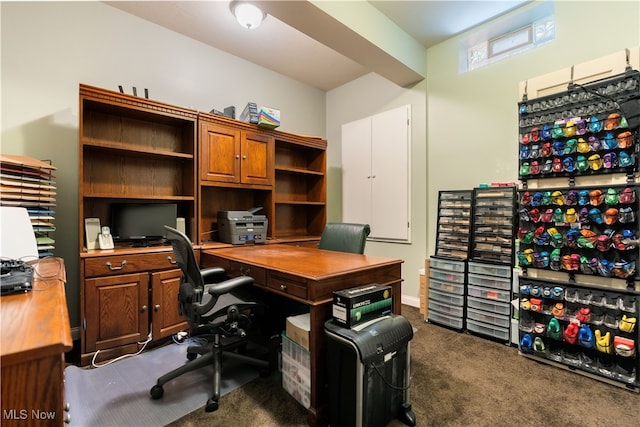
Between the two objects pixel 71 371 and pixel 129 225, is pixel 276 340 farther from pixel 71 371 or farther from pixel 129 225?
pixel 129 225

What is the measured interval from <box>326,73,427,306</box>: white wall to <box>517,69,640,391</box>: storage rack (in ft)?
3.96

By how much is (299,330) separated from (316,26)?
91.3 inches

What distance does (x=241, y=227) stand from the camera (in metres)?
2.96

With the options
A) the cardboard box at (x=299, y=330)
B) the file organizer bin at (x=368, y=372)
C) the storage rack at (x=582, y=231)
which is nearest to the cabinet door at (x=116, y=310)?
the cardboard box at (x=299, y=330)

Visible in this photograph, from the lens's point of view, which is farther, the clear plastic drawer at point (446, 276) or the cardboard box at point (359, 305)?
the clear plastic drawer at point (446, 276)

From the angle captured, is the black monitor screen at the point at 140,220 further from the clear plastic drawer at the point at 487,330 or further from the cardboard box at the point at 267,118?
the clear plastic drawer at the point at 487,330

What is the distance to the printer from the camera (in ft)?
9.58

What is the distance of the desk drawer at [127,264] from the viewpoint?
2.16 metres

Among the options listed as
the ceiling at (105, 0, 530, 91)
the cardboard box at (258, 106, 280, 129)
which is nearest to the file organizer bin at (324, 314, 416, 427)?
the ceiling at (105, 0, 530, 91)

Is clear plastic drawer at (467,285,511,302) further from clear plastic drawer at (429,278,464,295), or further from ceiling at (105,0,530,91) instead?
ceiling at (105,0,530,91)

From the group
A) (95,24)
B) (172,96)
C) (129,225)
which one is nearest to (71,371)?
(129,225)

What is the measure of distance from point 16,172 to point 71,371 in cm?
141

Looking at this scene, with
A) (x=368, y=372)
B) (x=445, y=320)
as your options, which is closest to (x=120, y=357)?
(x=368, y=372)

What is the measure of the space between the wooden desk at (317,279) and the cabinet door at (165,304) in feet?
2.25
